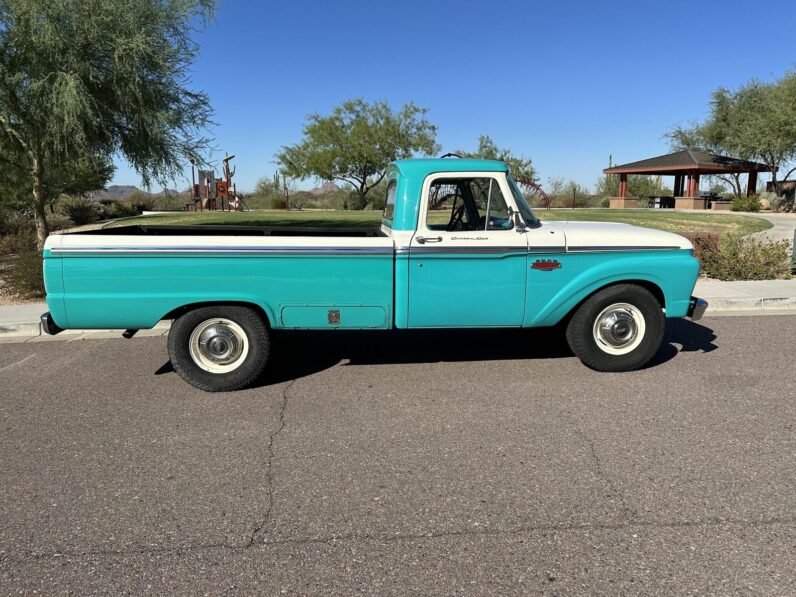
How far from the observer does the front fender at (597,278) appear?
5.14 meters

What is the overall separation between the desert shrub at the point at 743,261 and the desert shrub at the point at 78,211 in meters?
25.8

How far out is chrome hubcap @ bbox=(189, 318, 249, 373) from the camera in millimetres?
4980

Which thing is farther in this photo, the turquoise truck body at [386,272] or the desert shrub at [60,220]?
the desert shrub at [60,220]

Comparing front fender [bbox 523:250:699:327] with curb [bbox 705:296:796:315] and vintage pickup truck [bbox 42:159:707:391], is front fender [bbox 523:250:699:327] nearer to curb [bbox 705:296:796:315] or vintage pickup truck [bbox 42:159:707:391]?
vintage pickup truck [bbox 42:159:707:391]

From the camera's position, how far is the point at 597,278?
204 inches

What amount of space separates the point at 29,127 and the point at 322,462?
12.4 meters

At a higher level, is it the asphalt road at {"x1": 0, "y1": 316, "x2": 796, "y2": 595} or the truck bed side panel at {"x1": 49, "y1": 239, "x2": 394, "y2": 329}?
the truck bed side panel at {"x1": 49, "y1": 239, "x2": 394, "y2": 329}

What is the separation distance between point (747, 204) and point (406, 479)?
1427 inches

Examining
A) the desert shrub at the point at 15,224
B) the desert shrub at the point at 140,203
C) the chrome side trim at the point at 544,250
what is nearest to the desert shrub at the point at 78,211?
the desert shrub at the point at 140,203

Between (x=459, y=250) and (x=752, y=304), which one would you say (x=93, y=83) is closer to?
(x=459, y=250)

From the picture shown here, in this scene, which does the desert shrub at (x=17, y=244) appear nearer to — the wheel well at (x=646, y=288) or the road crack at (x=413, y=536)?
the road crack at (x=413, y=536)

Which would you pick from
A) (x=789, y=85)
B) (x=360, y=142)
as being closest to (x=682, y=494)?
(x=789, y=85)

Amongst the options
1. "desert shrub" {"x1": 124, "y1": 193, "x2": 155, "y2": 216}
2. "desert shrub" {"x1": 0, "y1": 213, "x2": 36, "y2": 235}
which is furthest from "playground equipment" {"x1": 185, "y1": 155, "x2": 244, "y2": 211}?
"desert shrub" {"x1": 0, "y1": 213, "x2": 36, "y2": 235}

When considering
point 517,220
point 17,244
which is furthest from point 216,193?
point 517,220
